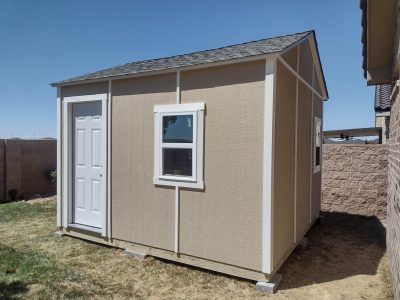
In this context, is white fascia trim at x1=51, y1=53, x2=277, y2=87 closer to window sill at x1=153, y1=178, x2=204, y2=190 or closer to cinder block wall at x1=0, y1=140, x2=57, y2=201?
window sill at x1=153, y1=178, x2=204, y2=190

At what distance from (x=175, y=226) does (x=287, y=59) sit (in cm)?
298

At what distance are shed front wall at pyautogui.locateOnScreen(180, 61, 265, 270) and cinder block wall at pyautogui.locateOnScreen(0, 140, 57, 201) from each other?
9.30 meters

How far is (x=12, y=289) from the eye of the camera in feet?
12.0

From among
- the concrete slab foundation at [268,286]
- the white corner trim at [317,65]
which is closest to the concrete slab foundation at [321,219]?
the white corner trim at [317,65]

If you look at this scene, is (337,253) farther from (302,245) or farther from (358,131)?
(358,131)

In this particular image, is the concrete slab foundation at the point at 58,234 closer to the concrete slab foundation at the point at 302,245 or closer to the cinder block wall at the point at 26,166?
the concrete slab foundation at the point at 302,245

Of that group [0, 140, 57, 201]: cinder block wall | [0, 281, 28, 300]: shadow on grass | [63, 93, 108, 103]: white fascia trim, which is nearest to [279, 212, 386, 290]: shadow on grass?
[0, 281, 28, 300]: shadow on grass

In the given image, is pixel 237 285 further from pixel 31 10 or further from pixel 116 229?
pixel 31 10

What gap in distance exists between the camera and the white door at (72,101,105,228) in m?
5.42

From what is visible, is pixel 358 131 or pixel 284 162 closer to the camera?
pixel 284 162

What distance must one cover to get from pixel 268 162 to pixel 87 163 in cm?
350

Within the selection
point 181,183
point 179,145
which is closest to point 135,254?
point 181,183

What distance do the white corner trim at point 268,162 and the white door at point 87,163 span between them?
9.74 feet

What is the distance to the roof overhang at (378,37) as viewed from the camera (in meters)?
3.76
